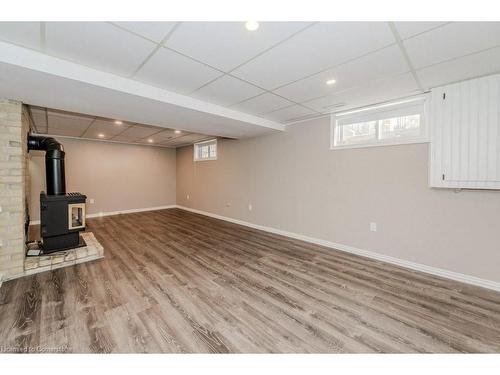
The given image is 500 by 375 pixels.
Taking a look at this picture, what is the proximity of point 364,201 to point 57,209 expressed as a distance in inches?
191

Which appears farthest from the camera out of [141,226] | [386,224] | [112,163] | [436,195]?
[112,163]

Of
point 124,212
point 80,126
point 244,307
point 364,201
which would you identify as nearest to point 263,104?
point 364,201

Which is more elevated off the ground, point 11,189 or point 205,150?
point 205,150

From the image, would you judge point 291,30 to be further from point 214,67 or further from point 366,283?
point 366,283

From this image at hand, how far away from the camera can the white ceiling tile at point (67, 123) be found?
381 cm

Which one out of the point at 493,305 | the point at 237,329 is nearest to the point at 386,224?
the point at 493,305

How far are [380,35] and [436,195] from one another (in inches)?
88.7

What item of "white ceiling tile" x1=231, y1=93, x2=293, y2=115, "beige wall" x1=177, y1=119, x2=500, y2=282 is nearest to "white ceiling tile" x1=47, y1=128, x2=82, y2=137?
"beige wall" x1=177, y1=119, x2=500, y2=282

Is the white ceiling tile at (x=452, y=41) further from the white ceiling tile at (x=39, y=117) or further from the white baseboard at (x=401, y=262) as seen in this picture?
the white ceiling tile at (x=39, y=117)

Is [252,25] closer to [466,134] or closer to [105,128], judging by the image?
[466,134]

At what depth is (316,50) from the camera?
1839mm

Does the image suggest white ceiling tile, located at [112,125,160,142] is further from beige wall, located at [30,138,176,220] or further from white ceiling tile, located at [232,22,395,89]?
white ceiling tile, located at [232,22,395,89]

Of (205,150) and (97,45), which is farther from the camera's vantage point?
(205,150)
